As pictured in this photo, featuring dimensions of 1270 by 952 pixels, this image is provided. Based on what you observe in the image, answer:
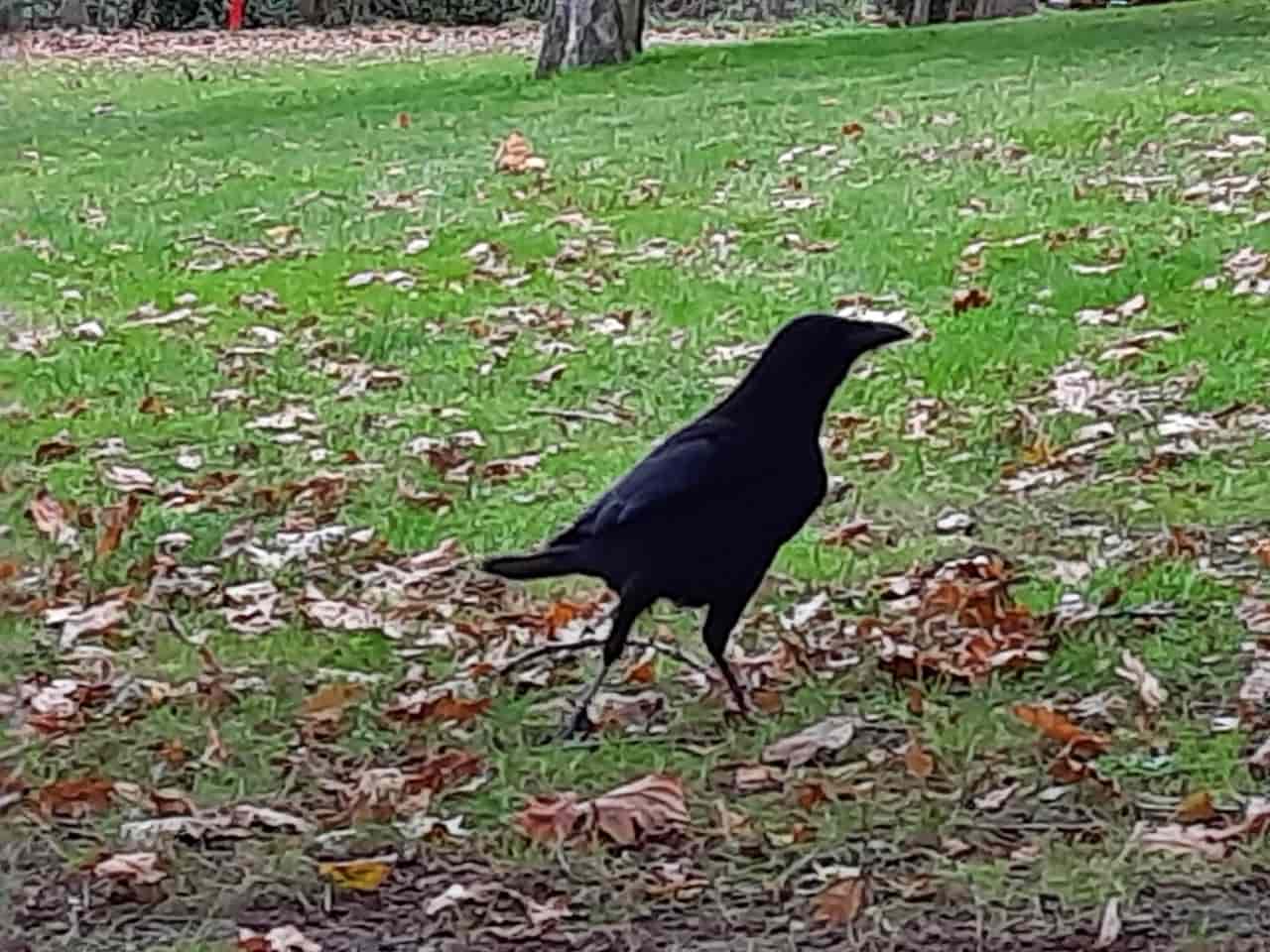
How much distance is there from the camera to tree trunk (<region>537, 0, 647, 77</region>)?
13.0 meters

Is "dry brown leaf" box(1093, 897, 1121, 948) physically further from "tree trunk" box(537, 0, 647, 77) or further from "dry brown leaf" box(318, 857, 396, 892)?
"tree trunk" box(537, 0, 647, 77)

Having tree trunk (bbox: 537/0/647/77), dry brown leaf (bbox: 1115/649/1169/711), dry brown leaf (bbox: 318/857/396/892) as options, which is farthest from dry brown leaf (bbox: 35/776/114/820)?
tree trunk (bbox: 537/0/647/77)

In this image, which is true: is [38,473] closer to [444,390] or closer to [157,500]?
[157,500]

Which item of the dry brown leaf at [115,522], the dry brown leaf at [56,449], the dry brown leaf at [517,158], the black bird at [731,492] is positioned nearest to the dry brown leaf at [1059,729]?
the black bird at [731,492]

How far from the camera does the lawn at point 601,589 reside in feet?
9.45

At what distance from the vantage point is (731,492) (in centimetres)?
309

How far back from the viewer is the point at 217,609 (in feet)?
13.7

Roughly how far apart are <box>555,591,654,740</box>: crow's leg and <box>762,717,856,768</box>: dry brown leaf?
0.23 m

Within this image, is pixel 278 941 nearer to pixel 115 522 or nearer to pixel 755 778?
pixel 755 778

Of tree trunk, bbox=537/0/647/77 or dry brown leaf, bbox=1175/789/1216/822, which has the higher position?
dry brown leaf, bbox=1175/789/1216/822

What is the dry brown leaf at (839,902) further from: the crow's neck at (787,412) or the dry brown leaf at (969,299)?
the dry brown leaf at (969,299)

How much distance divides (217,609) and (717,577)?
129 cm

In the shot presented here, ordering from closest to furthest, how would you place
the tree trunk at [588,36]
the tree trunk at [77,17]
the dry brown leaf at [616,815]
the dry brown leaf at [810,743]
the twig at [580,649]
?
the dry brown leaf at [616,815] → the dry brown leaf at [810,743] → the twig at [580,649] → the tree trunk at [588,36] → the tree trunk at [77,17]

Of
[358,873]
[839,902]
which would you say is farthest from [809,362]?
[358,873]
